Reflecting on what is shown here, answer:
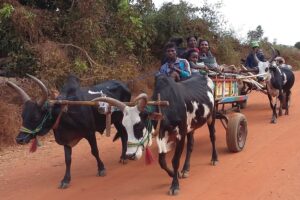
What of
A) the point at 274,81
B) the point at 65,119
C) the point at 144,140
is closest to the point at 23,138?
the point at 65,119

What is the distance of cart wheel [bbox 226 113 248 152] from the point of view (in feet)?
24.0

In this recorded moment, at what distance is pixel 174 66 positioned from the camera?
7.25m

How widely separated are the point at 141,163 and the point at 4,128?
11.2ft

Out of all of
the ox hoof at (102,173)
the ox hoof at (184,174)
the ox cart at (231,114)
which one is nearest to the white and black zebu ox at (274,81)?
the ox cart at (231,114)

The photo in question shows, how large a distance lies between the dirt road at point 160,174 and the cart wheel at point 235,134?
14cm

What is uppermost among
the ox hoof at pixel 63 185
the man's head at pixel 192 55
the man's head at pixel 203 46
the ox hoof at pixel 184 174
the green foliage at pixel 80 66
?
the man's head at pixel 203 46

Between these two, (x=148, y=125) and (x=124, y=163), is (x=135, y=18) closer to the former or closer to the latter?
(x=124, y=163)

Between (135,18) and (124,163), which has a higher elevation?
(135,18)

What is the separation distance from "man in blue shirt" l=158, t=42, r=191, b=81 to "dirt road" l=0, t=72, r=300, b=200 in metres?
1.50

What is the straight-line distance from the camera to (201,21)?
17547mm

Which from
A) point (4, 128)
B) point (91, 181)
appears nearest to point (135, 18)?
point (4, 128)

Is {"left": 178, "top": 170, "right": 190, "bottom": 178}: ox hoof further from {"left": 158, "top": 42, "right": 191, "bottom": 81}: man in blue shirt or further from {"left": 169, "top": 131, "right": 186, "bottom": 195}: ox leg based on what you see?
{"left": 158, "top": 42, "right": 191, "bottom": 81}: man in blue shirt

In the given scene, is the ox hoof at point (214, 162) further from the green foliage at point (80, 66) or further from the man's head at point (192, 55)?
the green foliage at point (80, 66)

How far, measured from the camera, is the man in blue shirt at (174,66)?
23.5 feet
